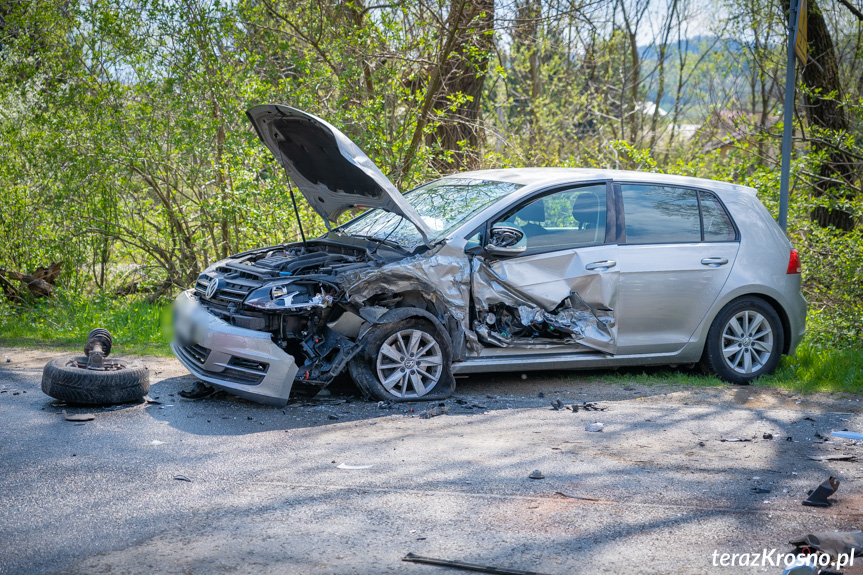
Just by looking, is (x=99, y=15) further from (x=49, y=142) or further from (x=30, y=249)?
(x=30, y=249)

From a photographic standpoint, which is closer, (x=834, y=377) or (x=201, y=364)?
(x=201, y=364)

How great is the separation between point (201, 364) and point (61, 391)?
3.31 feet

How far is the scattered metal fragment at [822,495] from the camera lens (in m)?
4.31

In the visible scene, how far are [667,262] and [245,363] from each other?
3.77 m

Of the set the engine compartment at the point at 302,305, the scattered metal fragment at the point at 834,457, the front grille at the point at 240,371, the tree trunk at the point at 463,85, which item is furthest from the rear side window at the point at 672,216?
the tree trunk at the point at 463,85

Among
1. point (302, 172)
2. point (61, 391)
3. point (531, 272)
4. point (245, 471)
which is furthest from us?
point (302, 172)

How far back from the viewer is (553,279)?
6.86 metres

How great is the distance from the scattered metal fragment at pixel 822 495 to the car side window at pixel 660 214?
3140mm

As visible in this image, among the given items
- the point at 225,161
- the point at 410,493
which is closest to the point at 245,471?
the point at 410,493

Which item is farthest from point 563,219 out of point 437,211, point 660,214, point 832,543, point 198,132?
point 198,132

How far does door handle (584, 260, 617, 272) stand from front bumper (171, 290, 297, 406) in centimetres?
266

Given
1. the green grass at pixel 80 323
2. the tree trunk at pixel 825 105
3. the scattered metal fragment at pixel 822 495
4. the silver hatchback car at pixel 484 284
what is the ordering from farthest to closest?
the tree trunk at pixel 825 105
the green grass at pixel 80 323
the silver hatchback car at pixel 484 284
the scattered metal fragment at pixel 822 495

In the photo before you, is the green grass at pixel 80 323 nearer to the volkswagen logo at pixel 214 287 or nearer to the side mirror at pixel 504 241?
the volkswagen logo at pixel 214 287

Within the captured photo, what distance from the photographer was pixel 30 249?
11.0 m
